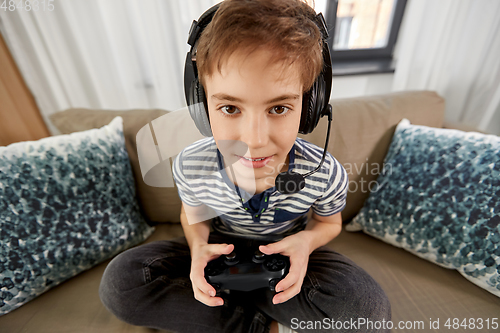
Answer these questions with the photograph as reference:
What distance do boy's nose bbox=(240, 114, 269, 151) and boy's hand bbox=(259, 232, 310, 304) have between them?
242 millimetres

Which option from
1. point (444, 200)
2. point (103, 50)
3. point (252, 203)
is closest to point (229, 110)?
point (252, 203)

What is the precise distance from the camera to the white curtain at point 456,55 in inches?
40.1

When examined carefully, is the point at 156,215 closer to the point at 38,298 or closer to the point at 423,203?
the point at 38,298

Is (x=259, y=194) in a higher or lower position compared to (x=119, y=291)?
higher

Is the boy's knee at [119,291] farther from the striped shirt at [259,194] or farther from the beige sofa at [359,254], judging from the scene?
the striped shirt at [259,194]

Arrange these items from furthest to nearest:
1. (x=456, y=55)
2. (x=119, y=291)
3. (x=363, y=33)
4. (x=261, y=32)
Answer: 1. (x=363, y=33)
2. (x=456, y=55)
3. (x=119, y=291)
4. (x=261, y=32)

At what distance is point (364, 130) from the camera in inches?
32.3

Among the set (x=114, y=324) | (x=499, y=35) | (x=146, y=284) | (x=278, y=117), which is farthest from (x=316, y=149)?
(x=499, y=35)

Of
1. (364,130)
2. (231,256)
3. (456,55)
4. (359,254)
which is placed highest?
(456,55)

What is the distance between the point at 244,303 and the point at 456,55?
4.70ft

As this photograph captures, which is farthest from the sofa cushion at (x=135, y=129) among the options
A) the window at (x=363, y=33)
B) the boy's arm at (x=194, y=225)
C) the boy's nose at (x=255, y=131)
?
the window at (x=363, y=33)

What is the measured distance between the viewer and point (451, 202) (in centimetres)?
64

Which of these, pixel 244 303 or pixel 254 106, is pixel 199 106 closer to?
pixel 254 106

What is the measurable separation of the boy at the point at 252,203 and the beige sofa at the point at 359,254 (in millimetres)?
139
